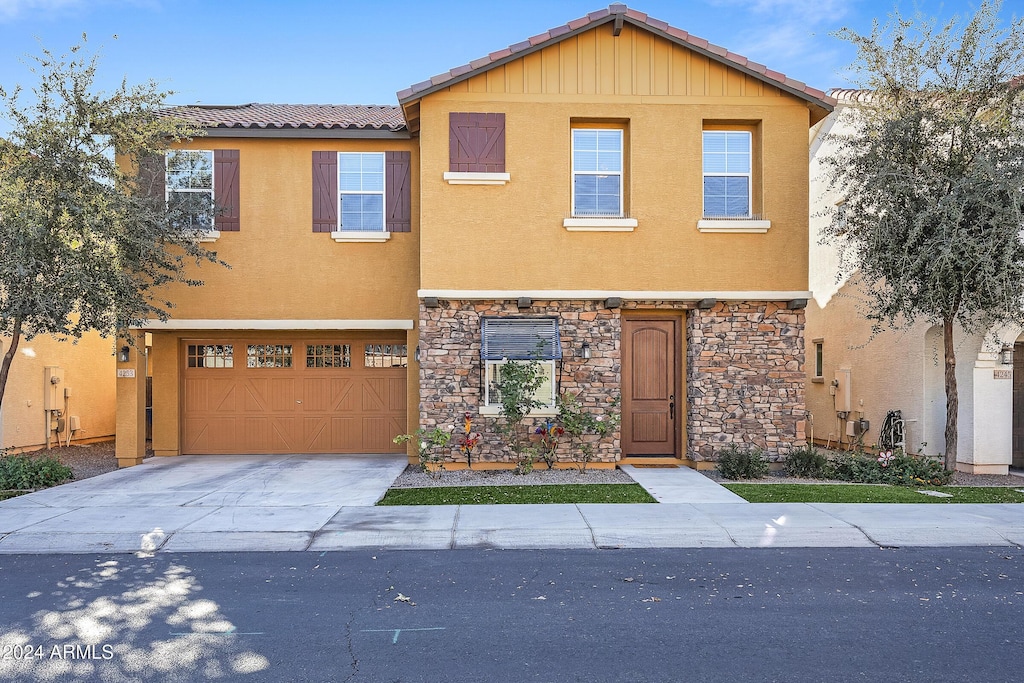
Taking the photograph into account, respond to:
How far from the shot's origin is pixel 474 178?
11094 mm

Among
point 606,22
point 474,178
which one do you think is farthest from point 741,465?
point 606,22

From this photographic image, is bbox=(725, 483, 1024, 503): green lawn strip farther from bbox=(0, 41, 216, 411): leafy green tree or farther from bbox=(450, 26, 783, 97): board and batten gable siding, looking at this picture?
bbox=(0, 41, 216, 411): leafy green tree

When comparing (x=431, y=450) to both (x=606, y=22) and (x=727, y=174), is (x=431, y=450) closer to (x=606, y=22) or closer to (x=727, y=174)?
(x=727, y=174)

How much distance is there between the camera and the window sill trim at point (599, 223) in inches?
439

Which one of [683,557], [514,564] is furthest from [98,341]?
[683,557]

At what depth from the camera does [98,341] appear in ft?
53.6

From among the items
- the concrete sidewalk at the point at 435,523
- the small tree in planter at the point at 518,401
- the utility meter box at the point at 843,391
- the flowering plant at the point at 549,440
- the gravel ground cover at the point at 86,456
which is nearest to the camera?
the concrete sidewalk at the point at 435,523

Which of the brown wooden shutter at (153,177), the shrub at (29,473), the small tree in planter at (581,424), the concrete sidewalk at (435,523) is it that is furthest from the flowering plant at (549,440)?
the shrub at (29,473)

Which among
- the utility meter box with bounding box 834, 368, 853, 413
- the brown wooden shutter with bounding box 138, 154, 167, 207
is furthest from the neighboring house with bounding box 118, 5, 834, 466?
the utility meter box with bounding box 834, 368, 853, 413

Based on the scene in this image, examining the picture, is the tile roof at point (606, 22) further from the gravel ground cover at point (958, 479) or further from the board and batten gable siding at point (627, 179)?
the gravel ground cover at point (958, 479)

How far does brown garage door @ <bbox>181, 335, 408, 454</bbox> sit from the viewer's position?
13125 mm

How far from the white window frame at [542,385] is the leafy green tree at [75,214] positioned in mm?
5353

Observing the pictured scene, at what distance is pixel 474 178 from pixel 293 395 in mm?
5592

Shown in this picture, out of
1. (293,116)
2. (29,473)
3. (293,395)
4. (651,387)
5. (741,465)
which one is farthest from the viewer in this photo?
(293,116)
